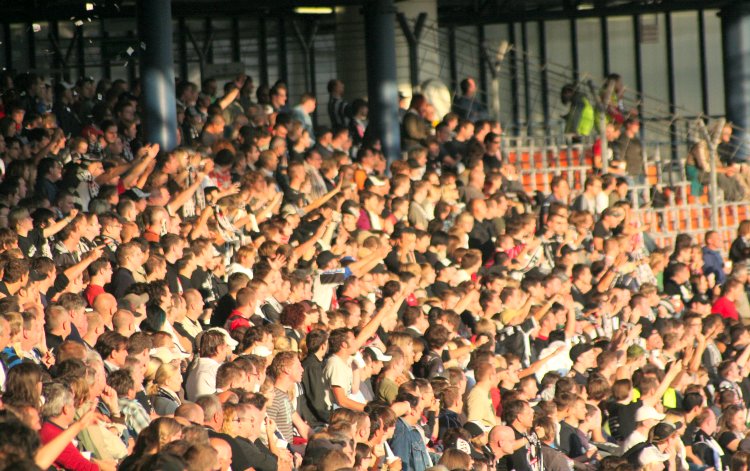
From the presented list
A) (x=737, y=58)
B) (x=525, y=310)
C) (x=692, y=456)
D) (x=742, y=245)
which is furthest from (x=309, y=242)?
(x=737, y=58)

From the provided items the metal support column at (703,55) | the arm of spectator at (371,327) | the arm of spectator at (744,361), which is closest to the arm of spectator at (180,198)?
the arm of spectator at (371,327)

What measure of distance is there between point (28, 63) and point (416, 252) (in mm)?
9619

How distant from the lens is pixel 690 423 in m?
11.5

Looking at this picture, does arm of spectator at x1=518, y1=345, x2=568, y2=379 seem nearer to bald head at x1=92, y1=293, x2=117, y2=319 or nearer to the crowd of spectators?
the crowd of spectators

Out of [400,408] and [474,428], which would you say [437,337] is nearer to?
[474,428]

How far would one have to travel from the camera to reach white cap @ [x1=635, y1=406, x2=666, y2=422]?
10.9m

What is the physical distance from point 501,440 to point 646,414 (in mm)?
2112

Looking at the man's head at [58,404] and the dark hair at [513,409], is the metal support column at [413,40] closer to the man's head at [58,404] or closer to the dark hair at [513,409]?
the dark hair at [513,409]

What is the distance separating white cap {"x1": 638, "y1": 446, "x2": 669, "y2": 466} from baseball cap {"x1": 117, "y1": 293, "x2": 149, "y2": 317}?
371 centimetres

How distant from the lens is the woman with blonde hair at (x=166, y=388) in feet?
25.3

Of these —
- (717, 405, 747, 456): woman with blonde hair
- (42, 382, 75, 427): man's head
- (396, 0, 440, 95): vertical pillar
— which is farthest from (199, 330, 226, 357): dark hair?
(396, 0, 440, 95): vertical pillar

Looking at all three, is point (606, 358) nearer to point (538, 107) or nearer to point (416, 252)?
point (416, 252)

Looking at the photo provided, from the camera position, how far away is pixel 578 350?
39.2ft

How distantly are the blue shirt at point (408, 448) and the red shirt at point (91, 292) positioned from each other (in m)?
2.19
